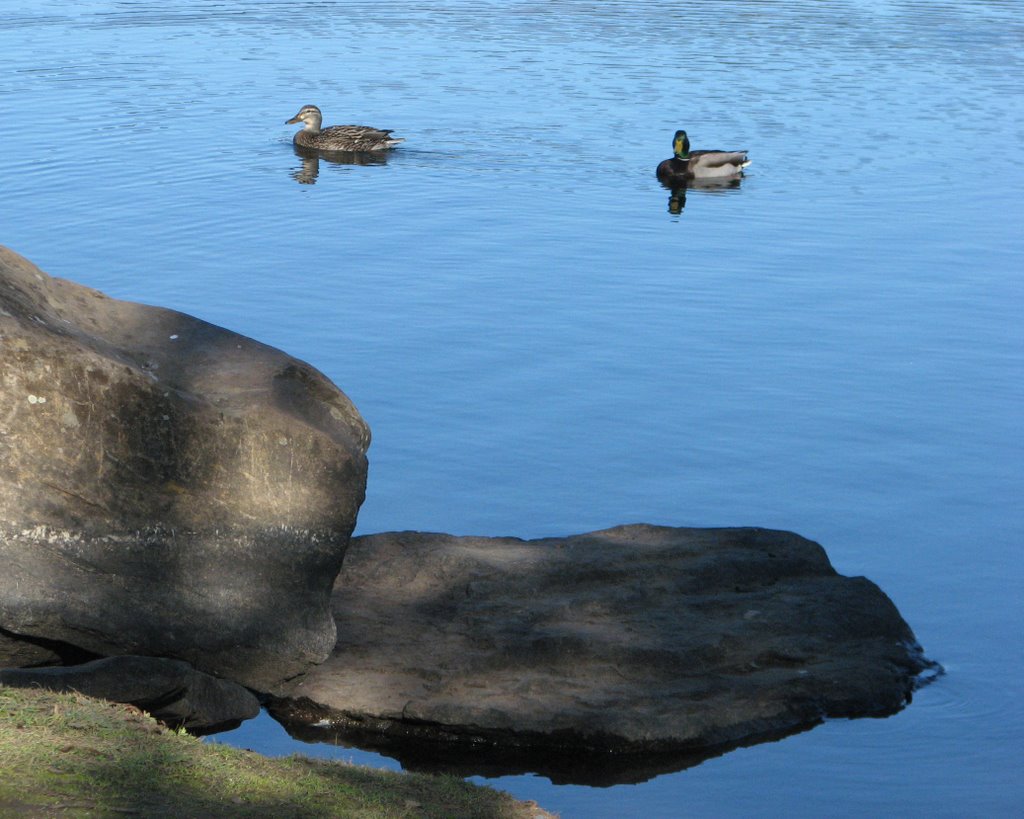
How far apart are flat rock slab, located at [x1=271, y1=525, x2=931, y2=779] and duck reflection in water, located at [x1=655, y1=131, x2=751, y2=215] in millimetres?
10852

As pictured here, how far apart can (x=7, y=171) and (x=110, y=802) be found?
49.7 feet

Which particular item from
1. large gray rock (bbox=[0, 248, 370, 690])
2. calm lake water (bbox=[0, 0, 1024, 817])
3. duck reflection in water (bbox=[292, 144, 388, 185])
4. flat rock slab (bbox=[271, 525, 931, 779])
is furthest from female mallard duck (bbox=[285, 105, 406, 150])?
large gray rock (bbox=[0, 248, 370, 690])

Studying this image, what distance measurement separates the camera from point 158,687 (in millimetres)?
6582

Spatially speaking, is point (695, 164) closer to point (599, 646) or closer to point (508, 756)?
point (599, 646)

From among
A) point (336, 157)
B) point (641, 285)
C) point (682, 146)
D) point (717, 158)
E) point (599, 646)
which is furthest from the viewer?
point (336, 157)

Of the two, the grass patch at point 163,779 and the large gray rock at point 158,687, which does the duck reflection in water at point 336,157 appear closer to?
the large gray rock at point 158,687

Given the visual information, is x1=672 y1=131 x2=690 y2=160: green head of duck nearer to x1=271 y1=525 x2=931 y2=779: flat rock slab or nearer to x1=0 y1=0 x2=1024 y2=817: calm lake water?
x1=0 y1=0 x2=1024 y2=817: calm lake water

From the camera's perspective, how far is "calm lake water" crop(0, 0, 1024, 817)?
8.47 meters

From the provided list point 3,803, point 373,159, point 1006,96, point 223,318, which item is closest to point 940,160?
point 1006,96

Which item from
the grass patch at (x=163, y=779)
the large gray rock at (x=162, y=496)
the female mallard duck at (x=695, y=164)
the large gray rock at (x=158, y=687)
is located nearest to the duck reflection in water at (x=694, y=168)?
the female mallard duck at (x=695, y=164)

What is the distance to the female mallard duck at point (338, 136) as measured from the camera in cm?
2050

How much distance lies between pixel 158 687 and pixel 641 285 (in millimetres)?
8951

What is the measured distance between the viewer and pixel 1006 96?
955 inches

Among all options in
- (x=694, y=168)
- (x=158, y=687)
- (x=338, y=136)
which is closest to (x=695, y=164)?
(x=694, y=168)
